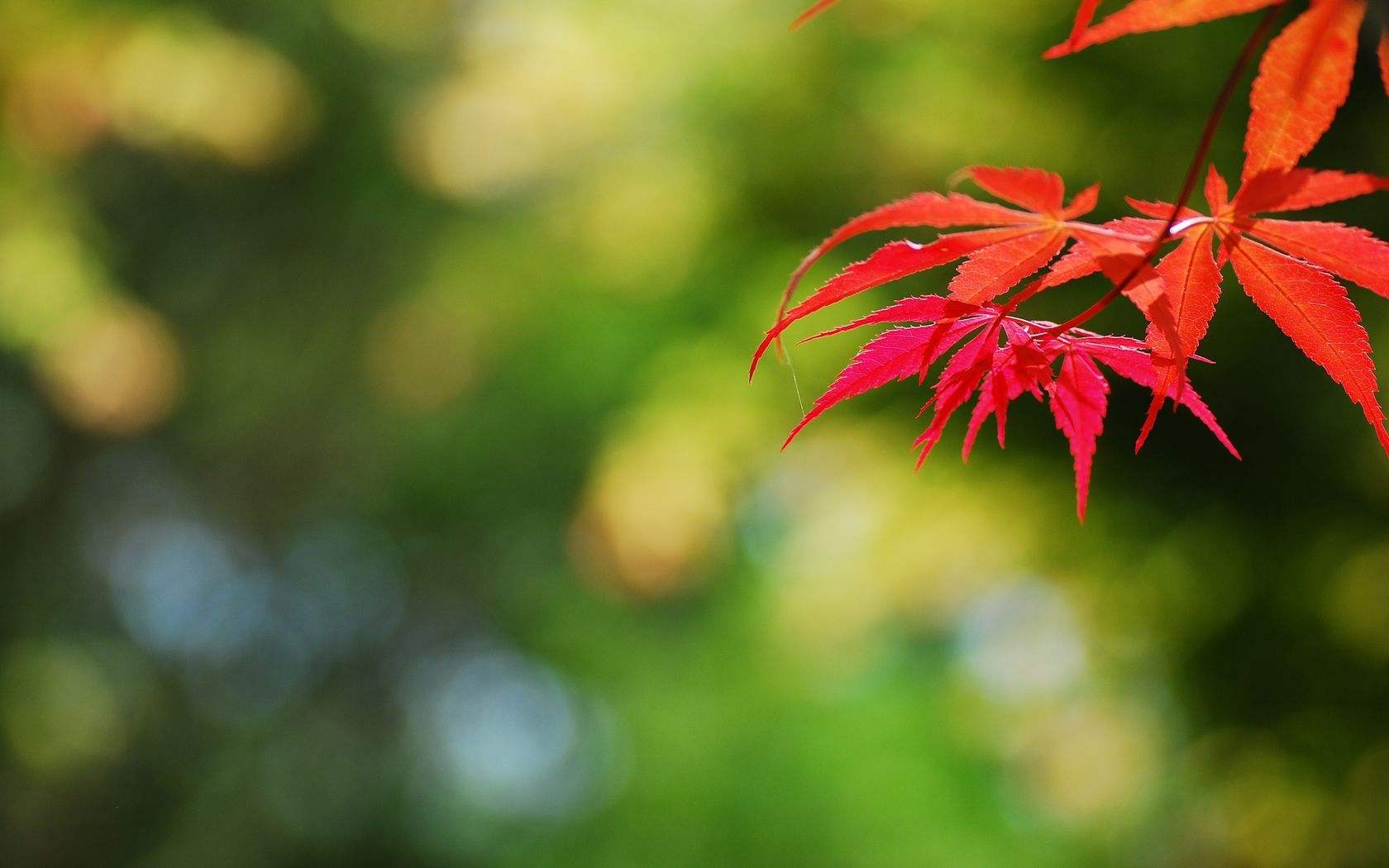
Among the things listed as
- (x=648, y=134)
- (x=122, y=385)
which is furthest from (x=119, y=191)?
(x=648, y=134)

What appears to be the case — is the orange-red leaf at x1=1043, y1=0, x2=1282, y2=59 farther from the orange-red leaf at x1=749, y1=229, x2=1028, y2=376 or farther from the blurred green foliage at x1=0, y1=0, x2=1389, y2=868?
Result: the blurred green foliage at x1=0, y1=0, x2=1389, y2=868

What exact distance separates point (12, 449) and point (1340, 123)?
135 inches

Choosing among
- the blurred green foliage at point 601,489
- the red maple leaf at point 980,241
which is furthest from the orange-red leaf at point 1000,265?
the blurred green foliage at point 601,489

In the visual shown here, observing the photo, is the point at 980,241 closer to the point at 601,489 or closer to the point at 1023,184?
the point at 1023,184

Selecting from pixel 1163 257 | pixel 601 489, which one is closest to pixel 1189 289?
pixel 1163 257

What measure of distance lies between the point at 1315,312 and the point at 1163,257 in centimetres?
5

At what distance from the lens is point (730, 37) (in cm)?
240

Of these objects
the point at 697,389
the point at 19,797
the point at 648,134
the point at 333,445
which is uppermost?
the point at 648,134

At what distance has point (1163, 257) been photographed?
13.2 inches

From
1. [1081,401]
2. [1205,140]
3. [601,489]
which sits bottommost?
[601,489]

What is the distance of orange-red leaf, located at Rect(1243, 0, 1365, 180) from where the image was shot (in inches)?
10.7

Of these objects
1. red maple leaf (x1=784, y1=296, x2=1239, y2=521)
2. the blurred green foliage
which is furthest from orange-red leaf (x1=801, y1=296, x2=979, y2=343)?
the blurred green foliage

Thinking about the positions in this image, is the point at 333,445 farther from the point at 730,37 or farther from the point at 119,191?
the point at 730,37

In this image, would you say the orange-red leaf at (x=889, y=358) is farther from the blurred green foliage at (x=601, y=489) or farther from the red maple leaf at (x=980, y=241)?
the blurred green foliage at (x=601, y=489)
